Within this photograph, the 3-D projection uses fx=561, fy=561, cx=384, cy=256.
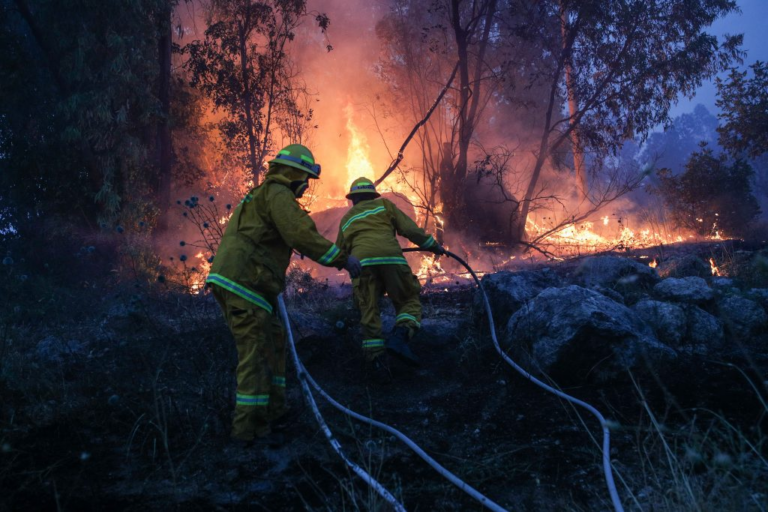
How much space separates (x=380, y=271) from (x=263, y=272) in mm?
1549

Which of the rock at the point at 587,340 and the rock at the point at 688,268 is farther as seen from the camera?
the rock at the point at 688,268

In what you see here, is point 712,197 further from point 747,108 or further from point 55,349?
point 55,349

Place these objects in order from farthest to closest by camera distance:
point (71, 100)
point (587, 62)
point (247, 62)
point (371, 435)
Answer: point (587, 62) < point (247, 62) < point (71, 100) < point (371, 435)

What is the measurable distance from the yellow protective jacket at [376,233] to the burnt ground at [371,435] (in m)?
0.84

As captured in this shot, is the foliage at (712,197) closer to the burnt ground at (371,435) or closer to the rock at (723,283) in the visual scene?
the rock at (723,283)

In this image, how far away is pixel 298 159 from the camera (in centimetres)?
382

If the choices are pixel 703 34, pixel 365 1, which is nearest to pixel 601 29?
pixel 703 34

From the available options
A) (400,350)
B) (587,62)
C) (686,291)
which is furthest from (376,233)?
(587,62)

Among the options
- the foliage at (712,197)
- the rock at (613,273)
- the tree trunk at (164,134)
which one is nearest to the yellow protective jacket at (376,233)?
the rock at (613,273)

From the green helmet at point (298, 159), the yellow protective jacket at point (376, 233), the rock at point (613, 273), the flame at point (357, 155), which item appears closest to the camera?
the green helmet at point (298, 159)

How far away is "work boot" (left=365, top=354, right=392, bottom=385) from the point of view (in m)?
4.54

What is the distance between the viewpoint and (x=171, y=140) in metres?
12.9

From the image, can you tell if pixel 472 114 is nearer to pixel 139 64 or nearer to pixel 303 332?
pixel 139 64

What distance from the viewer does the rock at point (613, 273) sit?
629cm
